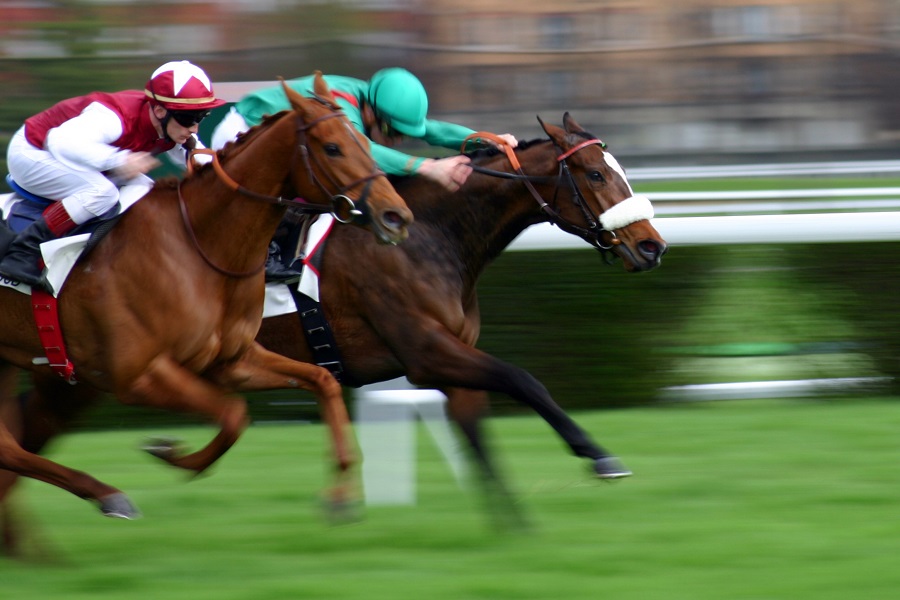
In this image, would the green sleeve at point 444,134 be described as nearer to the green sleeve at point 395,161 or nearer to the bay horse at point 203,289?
the green sleeve at point 395,161

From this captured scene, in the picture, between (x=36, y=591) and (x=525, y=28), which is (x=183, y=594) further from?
(x=525, y=28)

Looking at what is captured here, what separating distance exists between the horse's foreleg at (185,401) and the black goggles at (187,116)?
2.44 ft

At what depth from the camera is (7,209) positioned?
171 inches

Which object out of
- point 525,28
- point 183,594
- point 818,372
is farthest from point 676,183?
point 183,594

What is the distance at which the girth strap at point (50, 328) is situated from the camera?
4164mm

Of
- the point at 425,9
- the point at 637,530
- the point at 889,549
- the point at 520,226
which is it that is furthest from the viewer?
the point at 425,9

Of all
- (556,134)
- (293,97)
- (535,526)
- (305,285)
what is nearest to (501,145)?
(556,134)

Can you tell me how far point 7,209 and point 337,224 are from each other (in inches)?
43.4

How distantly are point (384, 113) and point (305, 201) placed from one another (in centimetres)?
75

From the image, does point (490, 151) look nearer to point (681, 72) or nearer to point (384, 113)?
point (384, 113)

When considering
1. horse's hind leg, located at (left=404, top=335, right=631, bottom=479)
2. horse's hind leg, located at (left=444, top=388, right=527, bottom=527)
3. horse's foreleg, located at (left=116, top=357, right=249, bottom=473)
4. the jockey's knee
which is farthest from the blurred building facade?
horse's foreleg, located at (left=116, top=357, right=249, bottom=473)

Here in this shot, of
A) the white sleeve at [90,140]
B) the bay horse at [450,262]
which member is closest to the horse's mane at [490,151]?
the bay horse at [450,262]

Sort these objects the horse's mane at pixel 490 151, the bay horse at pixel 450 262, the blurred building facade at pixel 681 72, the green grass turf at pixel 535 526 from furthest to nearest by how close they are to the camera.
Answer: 1. the blurred building facade at pixel 681 72
2. the horse's mane at pixel 490 151
3. the bay horse at pixel 450 262
4. the green grass turf at pixel 535 526

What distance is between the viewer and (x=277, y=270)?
474 centimetres
